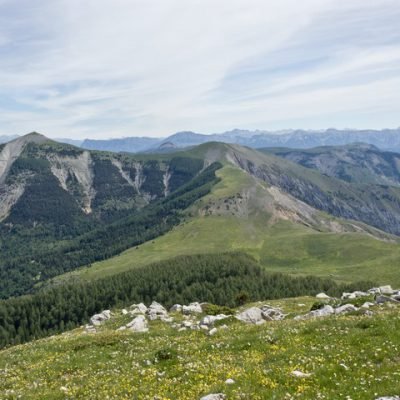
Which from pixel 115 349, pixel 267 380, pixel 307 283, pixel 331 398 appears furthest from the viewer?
pixel 307 283

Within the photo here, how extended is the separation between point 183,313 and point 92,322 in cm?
1300

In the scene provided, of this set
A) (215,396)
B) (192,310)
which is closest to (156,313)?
(192,310)

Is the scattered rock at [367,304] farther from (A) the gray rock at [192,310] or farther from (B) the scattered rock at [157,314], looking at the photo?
(A) the gray rock at [192,310]

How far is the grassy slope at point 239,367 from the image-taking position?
60.6ft

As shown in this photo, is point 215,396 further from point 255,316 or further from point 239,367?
point 255,316

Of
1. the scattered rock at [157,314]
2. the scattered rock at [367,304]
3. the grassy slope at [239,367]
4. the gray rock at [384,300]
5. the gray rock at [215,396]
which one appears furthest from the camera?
the scattered rock at [157,314]

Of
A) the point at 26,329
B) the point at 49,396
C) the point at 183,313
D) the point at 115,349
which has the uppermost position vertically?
the point at 49,396

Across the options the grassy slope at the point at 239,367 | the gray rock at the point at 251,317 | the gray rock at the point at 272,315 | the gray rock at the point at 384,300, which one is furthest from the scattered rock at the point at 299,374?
the gray rock at the point at 272,315

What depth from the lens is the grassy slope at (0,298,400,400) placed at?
1848 cm

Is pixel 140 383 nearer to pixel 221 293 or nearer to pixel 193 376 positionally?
pixel 193 376

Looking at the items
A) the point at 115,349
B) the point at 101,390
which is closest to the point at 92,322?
the point at 115,349

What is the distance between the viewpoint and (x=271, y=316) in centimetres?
4859

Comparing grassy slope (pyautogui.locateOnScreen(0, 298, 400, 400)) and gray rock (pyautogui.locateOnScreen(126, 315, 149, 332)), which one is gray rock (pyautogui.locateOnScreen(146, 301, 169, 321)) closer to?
gray rock (pyautogui.locateOnScreen(126, 315, 149, 332))

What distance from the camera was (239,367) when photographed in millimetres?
21891
